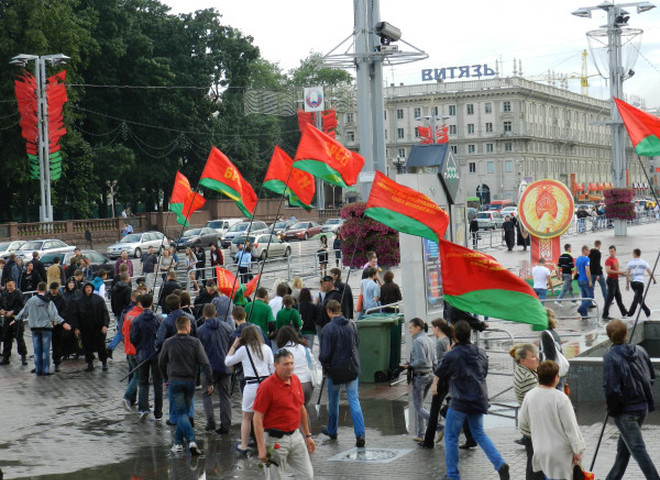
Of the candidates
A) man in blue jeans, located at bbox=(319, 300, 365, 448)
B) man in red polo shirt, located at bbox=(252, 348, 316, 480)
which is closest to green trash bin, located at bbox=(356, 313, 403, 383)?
man in blue jeans, located at bbox=(319, 300, 365, 448)

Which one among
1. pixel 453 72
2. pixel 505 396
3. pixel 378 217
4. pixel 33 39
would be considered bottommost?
pixel 505 396

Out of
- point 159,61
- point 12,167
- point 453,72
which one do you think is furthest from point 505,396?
point 453,72

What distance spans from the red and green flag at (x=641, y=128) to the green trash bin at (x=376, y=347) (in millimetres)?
4920

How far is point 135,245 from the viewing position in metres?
47.6

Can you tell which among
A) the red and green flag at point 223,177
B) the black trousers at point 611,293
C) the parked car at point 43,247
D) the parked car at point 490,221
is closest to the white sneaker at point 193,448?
the red and green flag at point 223,177

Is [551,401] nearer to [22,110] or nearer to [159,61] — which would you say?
[22,110]

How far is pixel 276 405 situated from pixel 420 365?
3160 millimetres

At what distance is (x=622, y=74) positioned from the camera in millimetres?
46812

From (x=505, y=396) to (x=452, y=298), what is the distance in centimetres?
356

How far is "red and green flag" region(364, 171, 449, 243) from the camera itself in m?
11.8

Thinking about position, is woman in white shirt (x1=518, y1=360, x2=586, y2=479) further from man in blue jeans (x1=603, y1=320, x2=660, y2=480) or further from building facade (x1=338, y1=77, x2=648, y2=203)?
building facade (x1=338, y1=77, x2=648, y2=203)

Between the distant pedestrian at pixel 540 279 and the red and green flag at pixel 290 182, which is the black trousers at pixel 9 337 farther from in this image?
the distant pedestrian at pixel 540 279

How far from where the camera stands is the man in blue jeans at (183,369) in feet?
34.4

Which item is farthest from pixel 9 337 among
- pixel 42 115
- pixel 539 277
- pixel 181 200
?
pixel 42 115
